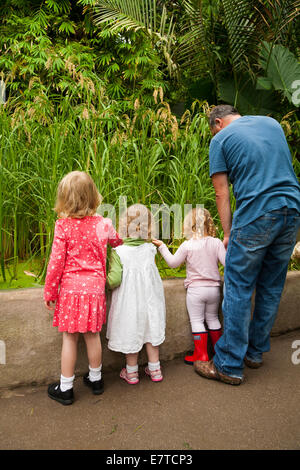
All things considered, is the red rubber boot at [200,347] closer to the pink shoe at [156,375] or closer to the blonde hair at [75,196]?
the pink shoe at [156,375]

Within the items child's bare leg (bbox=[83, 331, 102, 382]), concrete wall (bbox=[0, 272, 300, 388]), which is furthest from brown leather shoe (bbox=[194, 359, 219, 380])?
child's bare leg (bbox=[83, 331, 102, 382])

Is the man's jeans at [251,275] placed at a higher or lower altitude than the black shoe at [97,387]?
higher

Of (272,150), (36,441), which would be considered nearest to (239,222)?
(272,150)

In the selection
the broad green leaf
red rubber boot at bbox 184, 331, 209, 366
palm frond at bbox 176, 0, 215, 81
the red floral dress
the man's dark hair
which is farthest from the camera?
palm frond at bbox 176, 0, 215, 81

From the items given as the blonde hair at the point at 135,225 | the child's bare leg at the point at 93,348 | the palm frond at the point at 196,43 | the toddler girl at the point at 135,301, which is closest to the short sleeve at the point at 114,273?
the toddler girl at the point at 135,301

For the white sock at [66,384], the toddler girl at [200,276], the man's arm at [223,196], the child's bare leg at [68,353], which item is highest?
the man's arm at [223,196]

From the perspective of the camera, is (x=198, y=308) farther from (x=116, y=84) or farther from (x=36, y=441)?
(x=116, y=84)

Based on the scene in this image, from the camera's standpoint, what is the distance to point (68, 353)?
190 centimetres

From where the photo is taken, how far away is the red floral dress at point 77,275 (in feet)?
6.15

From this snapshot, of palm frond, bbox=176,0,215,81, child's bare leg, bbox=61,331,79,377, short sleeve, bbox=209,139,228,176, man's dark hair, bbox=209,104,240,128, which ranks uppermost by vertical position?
palm frond, bbox=176,0,215,81

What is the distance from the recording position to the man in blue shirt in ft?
6.31

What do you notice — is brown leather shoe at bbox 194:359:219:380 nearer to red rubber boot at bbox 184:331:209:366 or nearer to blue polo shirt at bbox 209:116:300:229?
red rubber boot at bbox 184:331:209:366

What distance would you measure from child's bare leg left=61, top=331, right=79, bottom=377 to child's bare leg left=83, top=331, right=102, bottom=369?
0.07 m

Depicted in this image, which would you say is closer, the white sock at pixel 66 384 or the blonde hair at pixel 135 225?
the white sock at pixel 66 384
